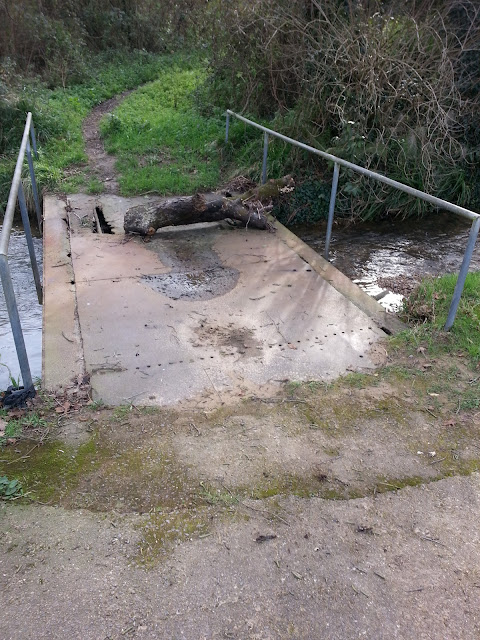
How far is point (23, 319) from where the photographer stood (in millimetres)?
5371

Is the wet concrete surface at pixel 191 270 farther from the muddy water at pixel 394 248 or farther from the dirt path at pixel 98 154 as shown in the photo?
the dirt path at pixel 98 154

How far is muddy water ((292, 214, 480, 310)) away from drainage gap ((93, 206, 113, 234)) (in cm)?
265

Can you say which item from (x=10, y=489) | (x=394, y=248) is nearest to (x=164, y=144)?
(x=394, y=248)

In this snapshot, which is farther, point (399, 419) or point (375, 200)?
point (375, 200)

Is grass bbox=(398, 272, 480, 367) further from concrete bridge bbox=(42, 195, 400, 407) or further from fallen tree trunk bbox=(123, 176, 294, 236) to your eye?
fallen tree trunk bbox=(123, 176, 294, 236)

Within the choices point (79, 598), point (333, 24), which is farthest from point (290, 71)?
point (79, 598)

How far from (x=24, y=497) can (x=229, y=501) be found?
3.26 feet

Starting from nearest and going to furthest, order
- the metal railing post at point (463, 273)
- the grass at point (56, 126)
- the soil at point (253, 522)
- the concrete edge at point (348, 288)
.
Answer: the soil at point (253, 522) < the metal railing post at point (463, 273) < the concrete edge at point (348, 288) < the grass at point (56, 126)

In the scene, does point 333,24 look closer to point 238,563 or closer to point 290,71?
point 290,71

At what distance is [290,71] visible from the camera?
831 centimetres

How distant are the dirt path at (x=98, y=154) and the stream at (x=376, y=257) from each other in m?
1.43

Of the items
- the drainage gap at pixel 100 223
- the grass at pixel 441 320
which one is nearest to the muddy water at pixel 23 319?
the drainage gap at pixel 100 223

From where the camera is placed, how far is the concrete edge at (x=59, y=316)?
136 inches

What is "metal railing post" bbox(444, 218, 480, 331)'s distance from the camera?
3.63m
